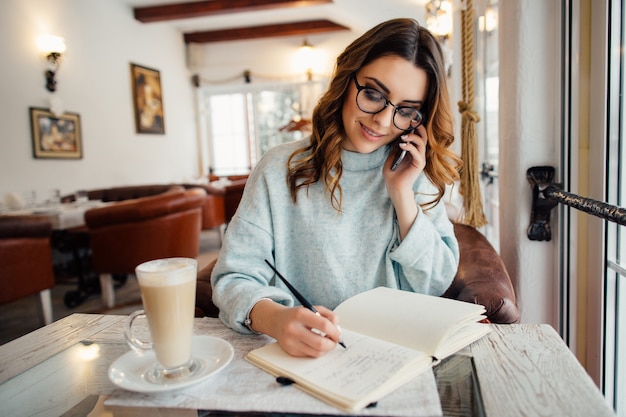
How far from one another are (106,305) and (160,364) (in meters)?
3.01

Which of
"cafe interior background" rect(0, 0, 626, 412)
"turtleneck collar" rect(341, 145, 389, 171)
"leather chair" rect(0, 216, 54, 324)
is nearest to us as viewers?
"turtleneck collar" rect(341, 145, 389, 171)

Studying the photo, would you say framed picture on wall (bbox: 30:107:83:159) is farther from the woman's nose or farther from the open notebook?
the open notebook

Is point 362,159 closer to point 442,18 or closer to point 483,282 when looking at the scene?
point 483,282

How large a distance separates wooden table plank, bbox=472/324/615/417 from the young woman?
340mm

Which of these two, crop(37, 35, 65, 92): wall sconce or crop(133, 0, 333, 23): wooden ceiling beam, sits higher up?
crop(133, 0, 333, 23): wooden ceiling beam

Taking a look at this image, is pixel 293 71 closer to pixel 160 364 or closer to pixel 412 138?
pixel 412 138

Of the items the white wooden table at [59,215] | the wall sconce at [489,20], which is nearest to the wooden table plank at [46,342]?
the white wooden table at [59,215]

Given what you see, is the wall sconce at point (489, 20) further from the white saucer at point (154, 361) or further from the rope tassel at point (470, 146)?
the white saucer at point (154, 361)

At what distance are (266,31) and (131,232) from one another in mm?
4902

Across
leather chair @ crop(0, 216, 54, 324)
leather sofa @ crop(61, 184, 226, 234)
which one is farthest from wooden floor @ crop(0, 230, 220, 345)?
leather sofa @ crop(61, 184, 226, 234)

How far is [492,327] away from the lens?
2.65ft

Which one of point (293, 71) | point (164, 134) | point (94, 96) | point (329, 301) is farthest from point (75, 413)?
point (293, 71)

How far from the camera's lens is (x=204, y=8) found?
18.8 ft

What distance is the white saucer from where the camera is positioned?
591mm
